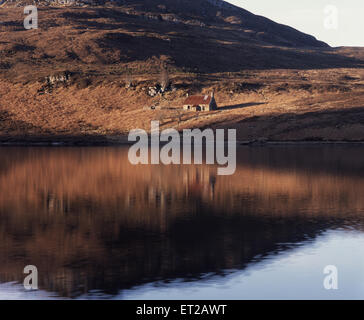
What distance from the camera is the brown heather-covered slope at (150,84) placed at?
100m

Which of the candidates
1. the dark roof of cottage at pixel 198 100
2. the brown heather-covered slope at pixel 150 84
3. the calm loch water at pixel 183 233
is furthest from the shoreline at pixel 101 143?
the calm loch water at pixel 183 233

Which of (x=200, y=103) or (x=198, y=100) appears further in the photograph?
(x=198, y=100)

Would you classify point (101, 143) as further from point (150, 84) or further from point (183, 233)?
point (183, 233)

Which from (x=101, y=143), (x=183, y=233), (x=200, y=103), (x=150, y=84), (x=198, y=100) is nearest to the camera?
(x=183, y=233)

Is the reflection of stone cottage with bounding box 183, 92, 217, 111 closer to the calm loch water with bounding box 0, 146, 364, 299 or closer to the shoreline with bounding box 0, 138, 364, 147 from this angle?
the shoreline with bounding box 0, 138, 364, 147

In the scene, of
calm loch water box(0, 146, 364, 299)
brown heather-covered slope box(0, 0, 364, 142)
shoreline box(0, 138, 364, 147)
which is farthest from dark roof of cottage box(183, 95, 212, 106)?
calm loch water box(0, 146, 364, 299)

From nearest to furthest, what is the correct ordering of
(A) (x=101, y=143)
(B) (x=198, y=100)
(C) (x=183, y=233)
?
(C) (x=183, y=233) < (A) (x=101, y=143) < (B) (x=198, y=100)

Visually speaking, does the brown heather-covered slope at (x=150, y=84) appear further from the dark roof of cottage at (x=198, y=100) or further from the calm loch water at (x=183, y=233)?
Answer: the calm loch water at (x=183, y=233)

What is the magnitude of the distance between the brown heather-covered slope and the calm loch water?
45.6m

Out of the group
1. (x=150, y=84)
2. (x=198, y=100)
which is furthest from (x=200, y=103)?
(x=150, y=84)

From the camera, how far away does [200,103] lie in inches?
4419

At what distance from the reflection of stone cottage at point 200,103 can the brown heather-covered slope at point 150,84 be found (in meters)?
2.80

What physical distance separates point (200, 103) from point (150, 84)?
20.8 m

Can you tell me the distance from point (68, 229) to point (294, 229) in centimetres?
906
